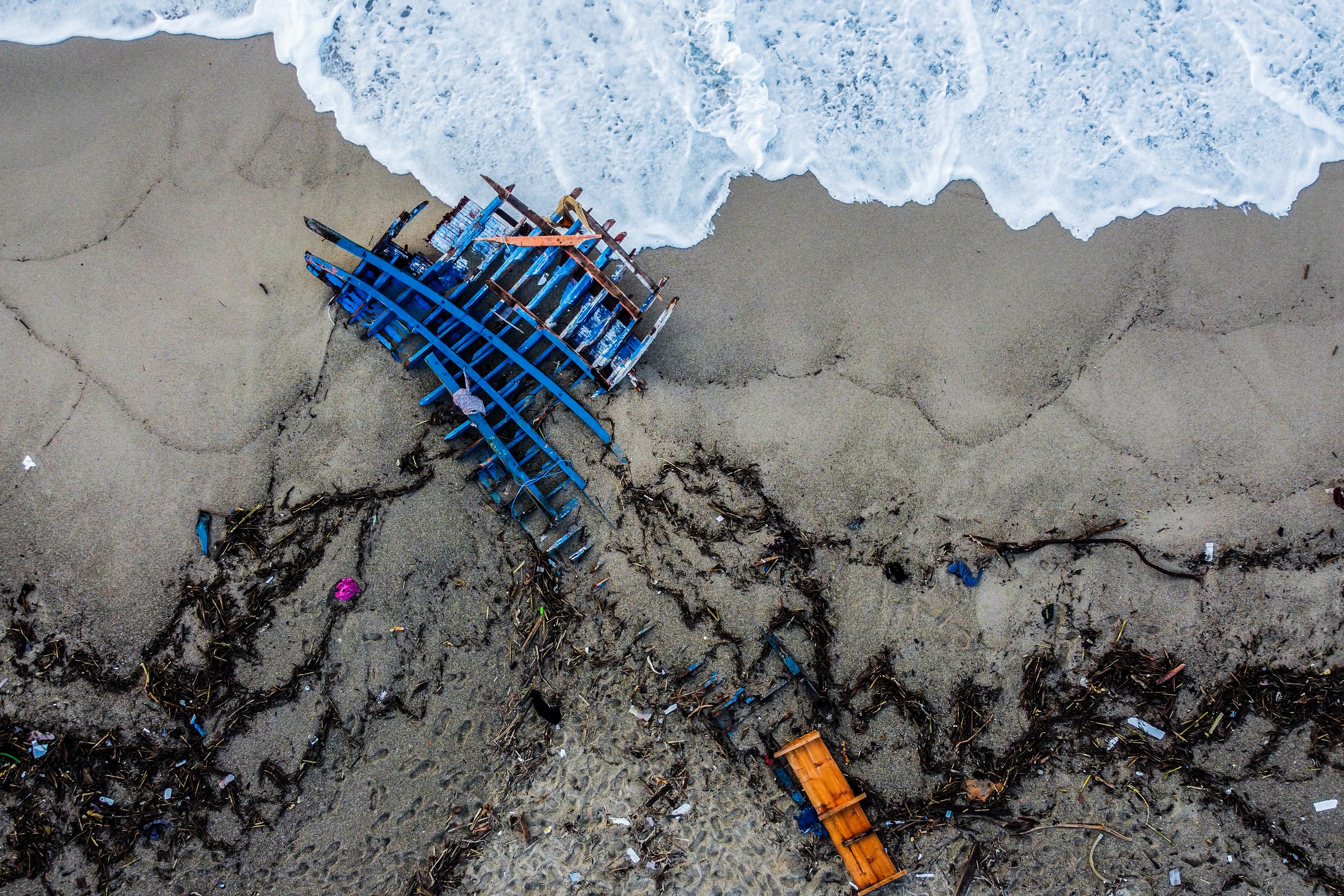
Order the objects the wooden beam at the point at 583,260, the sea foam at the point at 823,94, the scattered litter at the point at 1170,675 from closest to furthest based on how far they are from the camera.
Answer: the wooden beam at the point at 583,260 < the scattered litter at the point at 1170,675 < the sea foam at the point at 823,94

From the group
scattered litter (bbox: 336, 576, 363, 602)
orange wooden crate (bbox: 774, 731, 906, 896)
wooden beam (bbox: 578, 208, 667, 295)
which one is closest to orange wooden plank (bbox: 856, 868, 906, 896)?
orange wooden crate (bbox: 774, 731, 906, 896)

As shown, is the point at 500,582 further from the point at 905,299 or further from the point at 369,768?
the point at 905,299

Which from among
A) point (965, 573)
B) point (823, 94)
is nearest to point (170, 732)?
point (965, 573)

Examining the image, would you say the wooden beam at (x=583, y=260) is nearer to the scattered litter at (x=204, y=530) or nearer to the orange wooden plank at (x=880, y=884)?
the scattered litter at (x=204, y=530)

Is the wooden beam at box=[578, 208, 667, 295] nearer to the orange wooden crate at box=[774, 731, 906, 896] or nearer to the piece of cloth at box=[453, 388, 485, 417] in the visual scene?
the piece of cloth at box=[453, 388, 485, 417]

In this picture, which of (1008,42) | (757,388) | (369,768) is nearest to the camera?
(369,768)

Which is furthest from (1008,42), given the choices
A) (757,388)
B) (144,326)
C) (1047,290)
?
(144,326)

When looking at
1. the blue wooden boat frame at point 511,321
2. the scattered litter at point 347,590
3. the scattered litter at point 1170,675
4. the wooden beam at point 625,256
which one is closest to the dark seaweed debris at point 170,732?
the scattered litter at point 347,590
